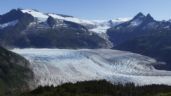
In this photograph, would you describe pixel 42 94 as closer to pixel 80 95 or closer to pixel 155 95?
pixel 80 95

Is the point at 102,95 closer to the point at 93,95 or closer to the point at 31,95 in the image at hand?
the point at 93,95

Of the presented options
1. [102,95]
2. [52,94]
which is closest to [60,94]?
[52,94]

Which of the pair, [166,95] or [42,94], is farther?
[42,94]

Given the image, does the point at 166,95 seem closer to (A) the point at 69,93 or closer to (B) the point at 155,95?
(B) the point at 155,95

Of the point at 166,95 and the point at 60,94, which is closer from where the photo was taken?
the point at 166,95

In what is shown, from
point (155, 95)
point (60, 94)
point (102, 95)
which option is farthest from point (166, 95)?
point (60, 94)

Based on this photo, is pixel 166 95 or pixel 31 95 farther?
pixel 31 95

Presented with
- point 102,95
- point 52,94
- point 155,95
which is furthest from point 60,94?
point 155,95
